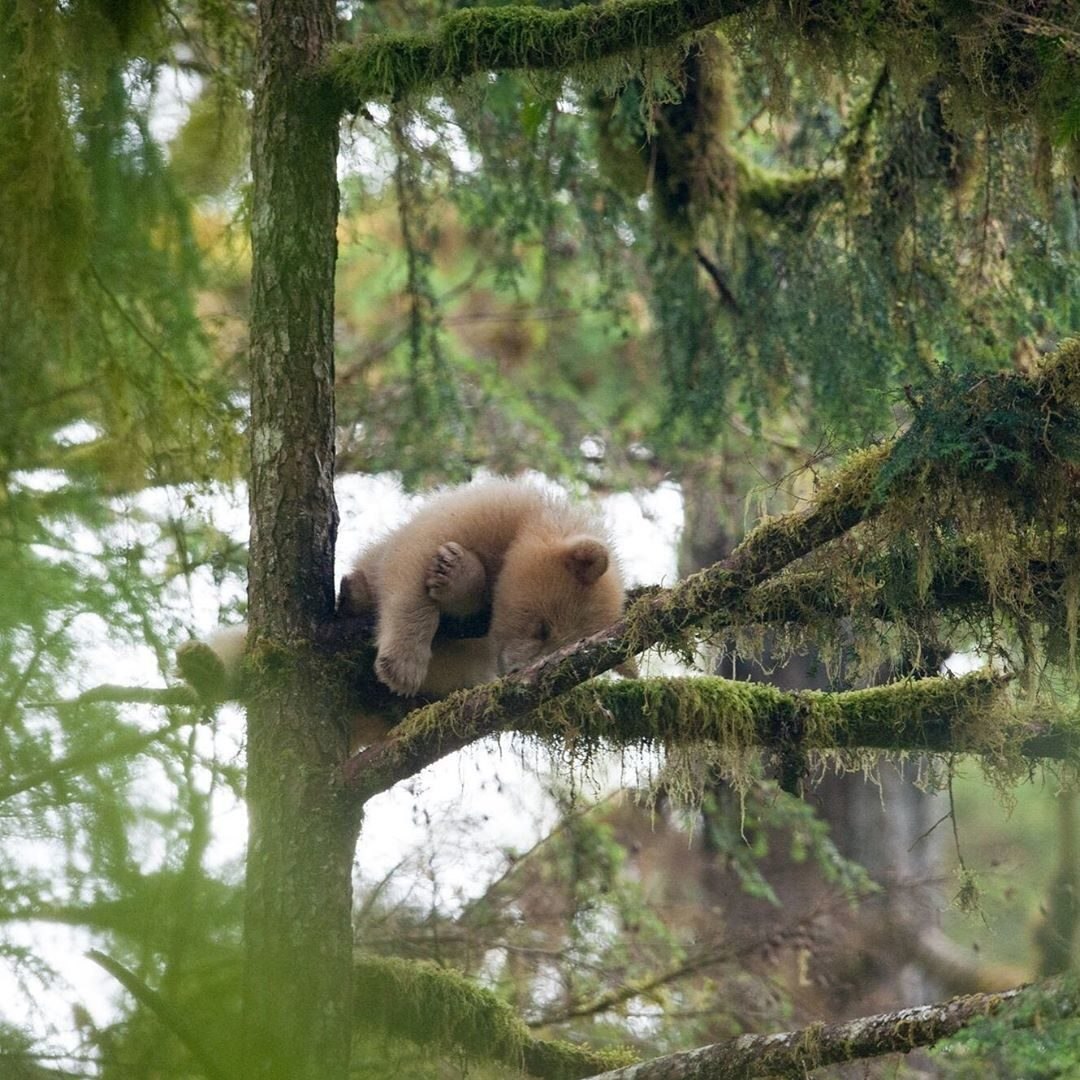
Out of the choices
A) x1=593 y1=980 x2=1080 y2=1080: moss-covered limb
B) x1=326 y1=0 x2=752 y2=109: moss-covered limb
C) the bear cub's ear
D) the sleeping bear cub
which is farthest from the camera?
the bear cub's ear

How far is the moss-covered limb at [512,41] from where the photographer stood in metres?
3.88

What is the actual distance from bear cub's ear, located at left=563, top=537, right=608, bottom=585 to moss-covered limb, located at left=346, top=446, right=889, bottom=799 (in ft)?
3.85

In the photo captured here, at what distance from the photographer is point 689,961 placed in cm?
670

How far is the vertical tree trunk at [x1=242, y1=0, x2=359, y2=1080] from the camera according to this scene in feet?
12.9

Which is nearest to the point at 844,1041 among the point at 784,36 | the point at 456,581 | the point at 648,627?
the point at 648,627

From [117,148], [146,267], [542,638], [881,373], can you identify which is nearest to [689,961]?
[542,638]

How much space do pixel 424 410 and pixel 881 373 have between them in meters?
2.49

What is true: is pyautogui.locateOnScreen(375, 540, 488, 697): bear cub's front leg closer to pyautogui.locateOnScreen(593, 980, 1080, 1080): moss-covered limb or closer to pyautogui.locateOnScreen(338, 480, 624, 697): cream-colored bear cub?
pyautogui.locateOnScreen(338, 480, 624, 697): cream-colored bear cub

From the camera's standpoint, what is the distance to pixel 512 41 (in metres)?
4.04

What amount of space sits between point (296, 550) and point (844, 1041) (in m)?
2.06

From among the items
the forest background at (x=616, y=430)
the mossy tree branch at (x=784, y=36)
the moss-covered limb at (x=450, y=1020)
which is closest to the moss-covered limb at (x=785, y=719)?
the forest background at (x=616, y=430)

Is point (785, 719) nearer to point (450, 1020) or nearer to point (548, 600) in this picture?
point (548, 600)

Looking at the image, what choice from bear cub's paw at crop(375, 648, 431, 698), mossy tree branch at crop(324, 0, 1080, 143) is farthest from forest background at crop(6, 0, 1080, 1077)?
bear cub's paw at crop(375, 648, 431, 698)

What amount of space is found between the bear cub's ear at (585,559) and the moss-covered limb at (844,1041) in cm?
164
